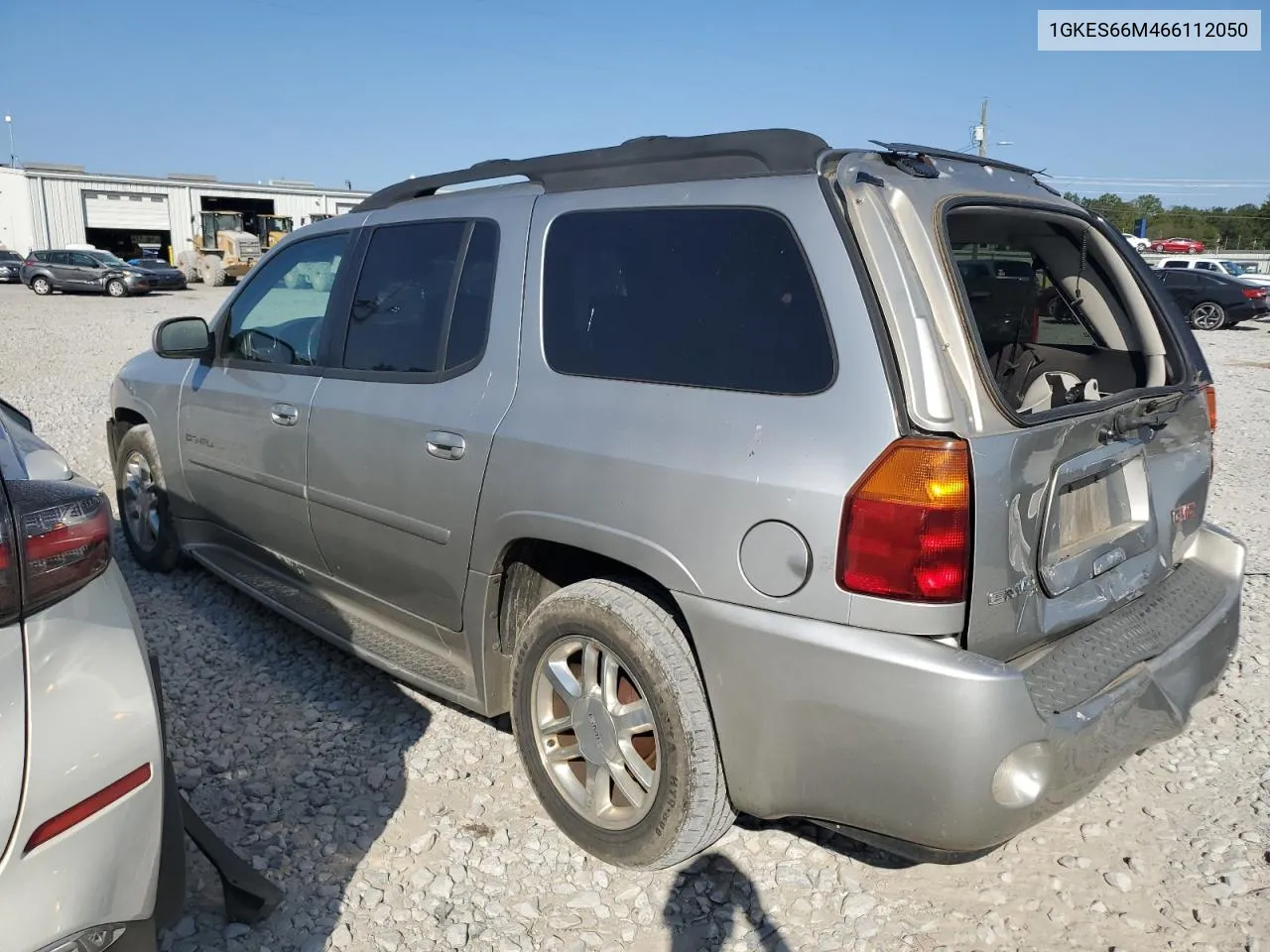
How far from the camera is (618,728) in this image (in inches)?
103

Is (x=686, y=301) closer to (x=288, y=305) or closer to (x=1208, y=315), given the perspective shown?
(x=288, y=305)

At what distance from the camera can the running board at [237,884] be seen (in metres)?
2.42

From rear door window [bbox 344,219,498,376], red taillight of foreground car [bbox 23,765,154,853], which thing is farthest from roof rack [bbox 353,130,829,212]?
red taillight of foreground car [bbox 23,765,154,853]

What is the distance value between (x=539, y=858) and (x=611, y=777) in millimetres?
359

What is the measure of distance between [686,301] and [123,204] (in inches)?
2310

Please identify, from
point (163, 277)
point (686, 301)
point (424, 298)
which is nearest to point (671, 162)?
point (686, 301)

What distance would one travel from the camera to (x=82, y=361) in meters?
14.6

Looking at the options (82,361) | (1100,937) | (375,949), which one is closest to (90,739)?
(375,949)

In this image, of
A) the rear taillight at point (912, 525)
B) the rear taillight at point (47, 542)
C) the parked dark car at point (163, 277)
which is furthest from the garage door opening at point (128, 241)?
the rear taillight at point (912, 525)

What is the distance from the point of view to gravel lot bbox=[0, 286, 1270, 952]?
246cm

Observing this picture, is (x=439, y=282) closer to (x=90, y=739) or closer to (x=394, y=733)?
(x=394, y=733)

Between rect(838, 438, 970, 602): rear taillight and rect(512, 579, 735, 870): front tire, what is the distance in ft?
1.97

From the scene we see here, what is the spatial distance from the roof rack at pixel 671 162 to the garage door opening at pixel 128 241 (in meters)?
56.3

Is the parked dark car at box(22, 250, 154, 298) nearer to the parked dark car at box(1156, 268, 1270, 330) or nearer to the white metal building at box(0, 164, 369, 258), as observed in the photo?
the white metal building at box(0, 164, 369, 258)
